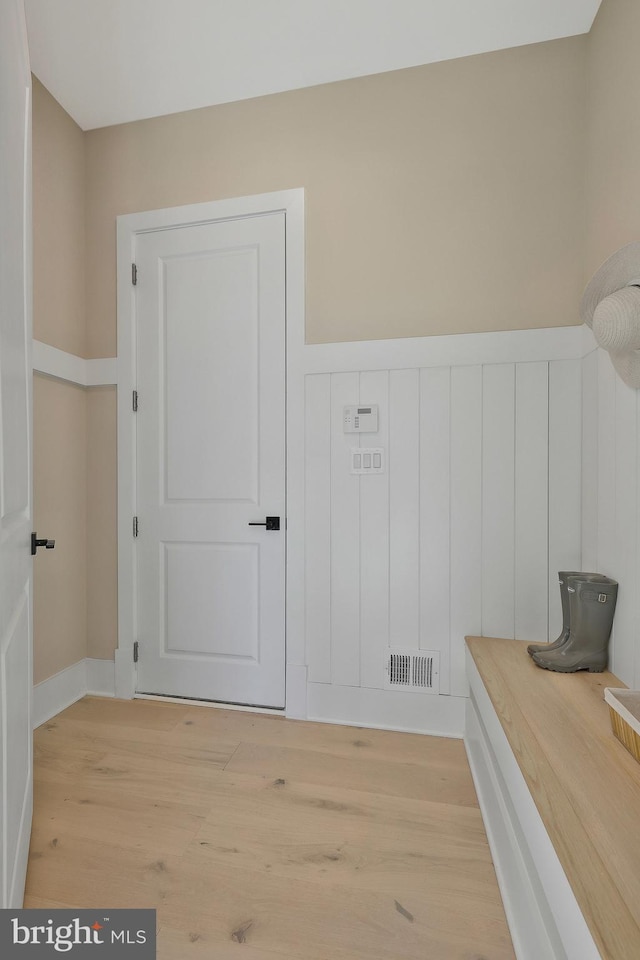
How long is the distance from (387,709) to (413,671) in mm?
196

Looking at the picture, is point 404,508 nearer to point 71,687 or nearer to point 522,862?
point 522,862

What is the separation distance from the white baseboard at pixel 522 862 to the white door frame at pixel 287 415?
0.81 m

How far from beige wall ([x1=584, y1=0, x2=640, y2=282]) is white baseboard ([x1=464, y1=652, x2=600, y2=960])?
148 cm

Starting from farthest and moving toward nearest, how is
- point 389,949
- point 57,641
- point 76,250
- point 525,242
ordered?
point 76,250 < point 57,641 < point 525,242 < point 389,949

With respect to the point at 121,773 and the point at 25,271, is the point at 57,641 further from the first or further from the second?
the point at 25,271

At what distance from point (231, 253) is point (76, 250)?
0.77m

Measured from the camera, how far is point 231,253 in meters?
2.27

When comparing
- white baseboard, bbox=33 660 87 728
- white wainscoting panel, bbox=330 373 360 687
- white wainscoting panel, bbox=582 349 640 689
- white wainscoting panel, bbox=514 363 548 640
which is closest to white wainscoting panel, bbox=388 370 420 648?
white wainscoting panel, bbox=330 373 360 687

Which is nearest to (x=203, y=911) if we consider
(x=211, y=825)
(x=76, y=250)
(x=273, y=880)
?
(x=273, y=880)

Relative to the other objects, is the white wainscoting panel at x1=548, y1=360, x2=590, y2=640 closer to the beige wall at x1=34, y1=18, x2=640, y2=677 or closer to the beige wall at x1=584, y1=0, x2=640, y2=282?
the beige wall at x1=34, y1=18, x2=640, y2=677

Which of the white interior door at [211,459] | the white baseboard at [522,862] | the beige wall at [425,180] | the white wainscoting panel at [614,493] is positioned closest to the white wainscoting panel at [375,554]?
the beige wall at [425,180]

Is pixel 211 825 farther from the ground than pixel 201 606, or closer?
closer

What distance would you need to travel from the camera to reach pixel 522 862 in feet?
3.53

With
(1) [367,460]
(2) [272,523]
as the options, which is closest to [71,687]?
(2) [272,523]
